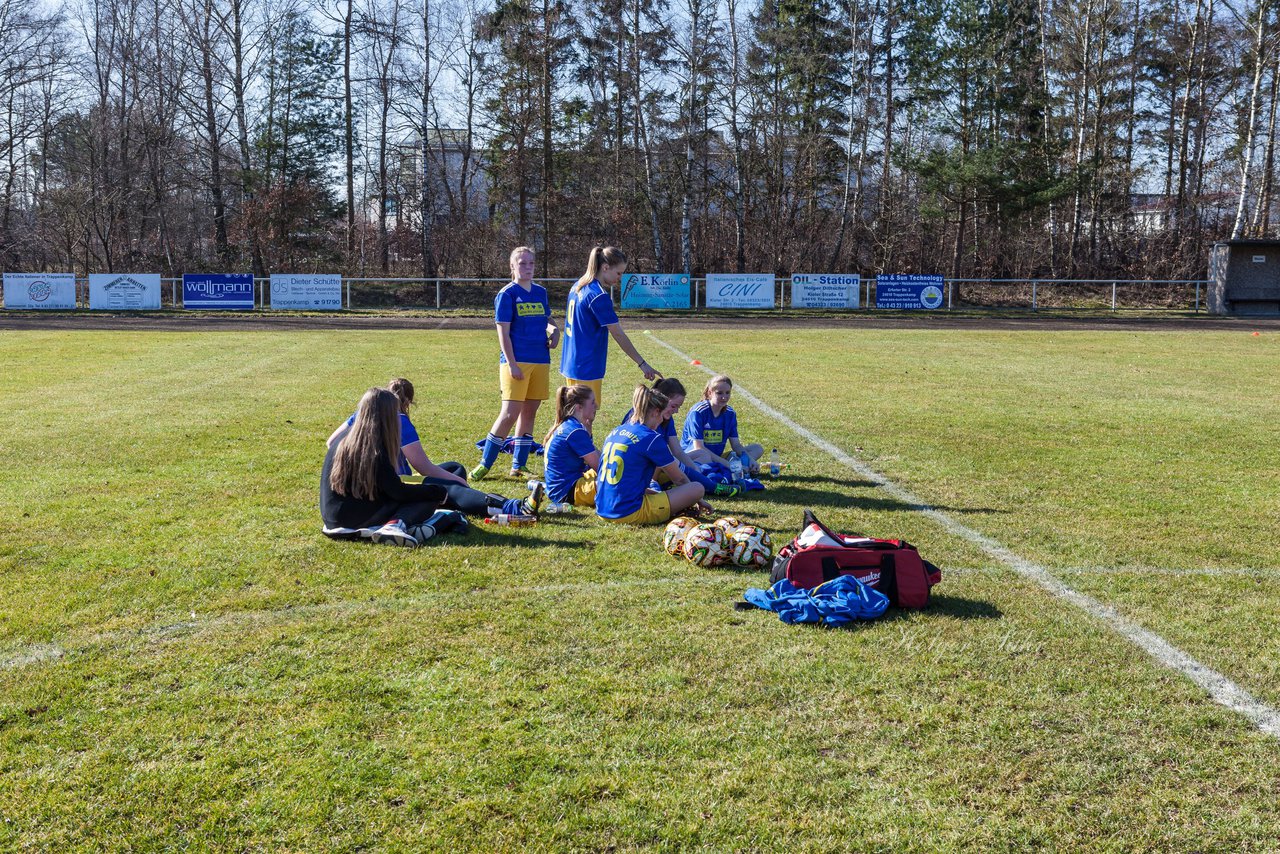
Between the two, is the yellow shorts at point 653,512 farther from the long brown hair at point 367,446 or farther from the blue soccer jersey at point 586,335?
the blue soccer jersey at point 586,335

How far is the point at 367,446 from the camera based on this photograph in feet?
18.6

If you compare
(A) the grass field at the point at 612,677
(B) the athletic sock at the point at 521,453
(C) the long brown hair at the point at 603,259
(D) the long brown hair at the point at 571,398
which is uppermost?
(C) the long brown hair at the point at 603,259

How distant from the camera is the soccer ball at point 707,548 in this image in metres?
5.45

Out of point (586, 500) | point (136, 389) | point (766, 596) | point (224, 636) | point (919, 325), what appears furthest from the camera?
point (919, 325)

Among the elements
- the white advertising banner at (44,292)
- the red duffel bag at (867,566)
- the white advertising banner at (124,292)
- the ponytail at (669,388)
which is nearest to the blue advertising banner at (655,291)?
the white advertising banner at (124,292)

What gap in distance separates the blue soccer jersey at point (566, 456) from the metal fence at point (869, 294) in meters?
29.1

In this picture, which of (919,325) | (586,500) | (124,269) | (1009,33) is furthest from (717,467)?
(124,269)

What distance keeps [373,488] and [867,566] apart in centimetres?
287

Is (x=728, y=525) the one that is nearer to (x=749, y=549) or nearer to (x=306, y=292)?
(x=749, y=549)

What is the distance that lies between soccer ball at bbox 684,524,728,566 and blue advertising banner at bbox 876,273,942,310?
105ft

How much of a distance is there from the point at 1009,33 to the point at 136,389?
41.3 metres

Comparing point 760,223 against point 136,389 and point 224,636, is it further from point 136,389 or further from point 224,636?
point 224,636

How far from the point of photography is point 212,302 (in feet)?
111

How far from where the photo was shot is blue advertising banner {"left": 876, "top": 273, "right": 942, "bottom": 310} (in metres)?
35.8
